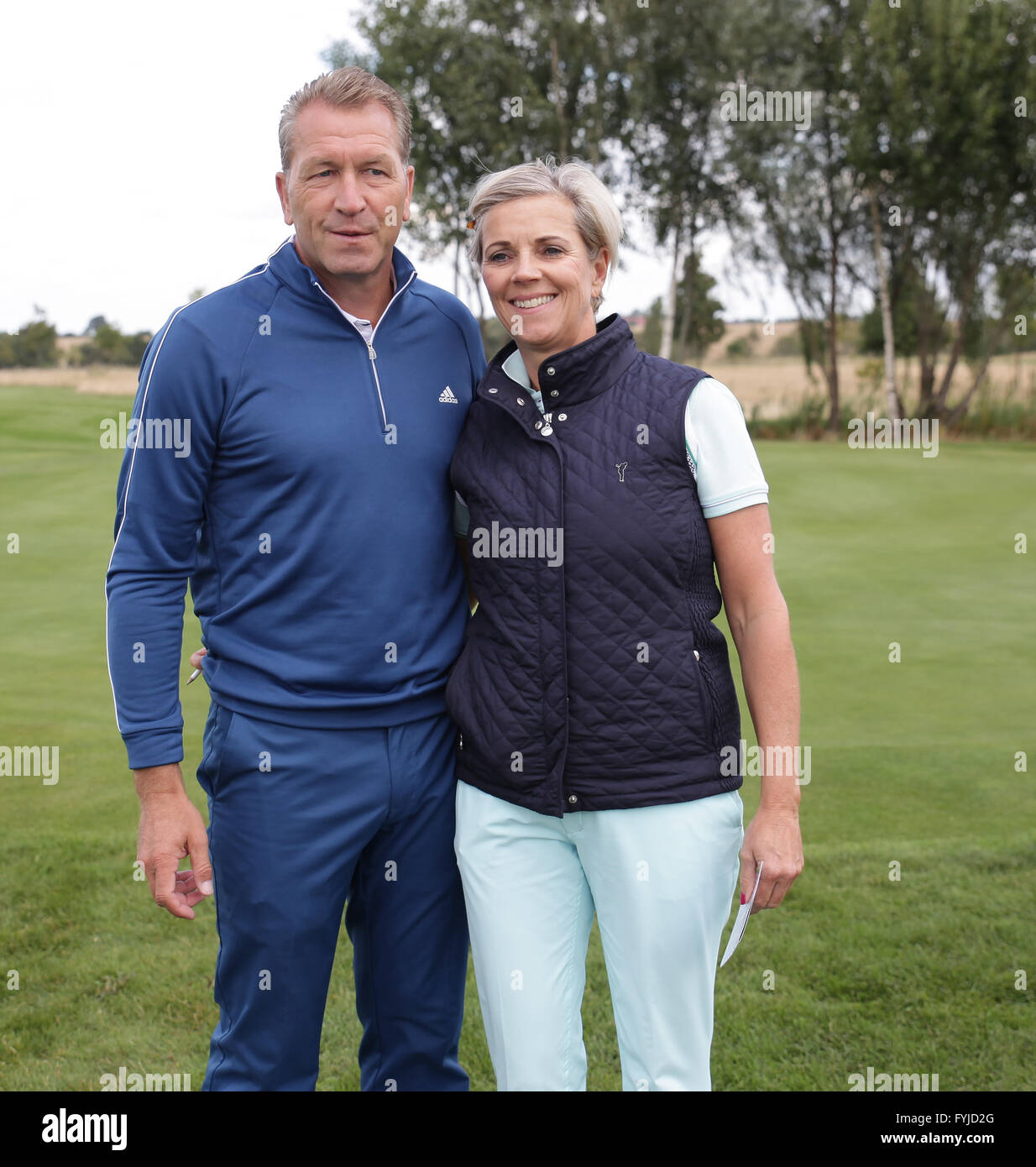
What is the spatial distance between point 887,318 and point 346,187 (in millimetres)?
27315

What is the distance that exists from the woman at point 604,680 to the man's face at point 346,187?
0.26 m

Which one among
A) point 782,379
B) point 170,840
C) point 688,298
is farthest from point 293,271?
point 688,298

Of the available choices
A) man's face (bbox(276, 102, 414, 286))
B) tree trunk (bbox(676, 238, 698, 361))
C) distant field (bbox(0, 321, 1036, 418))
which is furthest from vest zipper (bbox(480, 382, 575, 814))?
tree trunk (bbox(676, 238, 698, 361))

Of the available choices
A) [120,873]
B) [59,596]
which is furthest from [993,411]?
[120,873]

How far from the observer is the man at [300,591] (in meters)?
2.27

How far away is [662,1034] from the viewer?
213 centimetres

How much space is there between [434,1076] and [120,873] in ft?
7.39

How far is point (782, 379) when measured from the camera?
104 ft

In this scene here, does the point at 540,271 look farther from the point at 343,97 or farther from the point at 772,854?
the point at 772,854

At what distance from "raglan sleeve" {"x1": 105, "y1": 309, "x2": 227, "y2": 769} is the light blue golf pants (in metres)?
0.70

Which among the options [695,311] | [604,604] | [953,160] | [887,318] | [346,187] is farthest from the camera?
[695,311]

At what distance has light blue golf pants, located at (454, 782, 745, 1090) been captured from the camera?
2.08 metres
